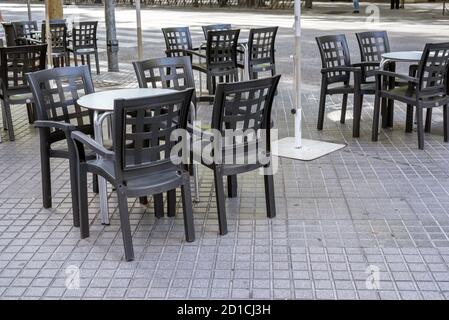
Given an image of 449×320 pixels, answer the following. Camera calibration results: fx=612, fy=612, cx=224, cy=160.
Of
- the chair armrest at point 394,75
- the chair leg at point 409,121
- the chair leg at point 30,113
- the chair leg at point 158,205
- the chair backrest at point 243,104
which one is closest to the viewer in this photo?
the chair backrest at point 243,104

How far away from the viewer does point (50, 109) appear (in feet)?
16.4

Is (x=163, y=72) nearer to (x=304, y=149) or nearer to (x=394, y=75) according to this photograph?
(x=304, y=149)

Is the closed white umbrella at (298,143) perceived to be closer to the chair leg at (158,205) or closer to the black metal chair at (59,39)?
the chair leg at (158,205)

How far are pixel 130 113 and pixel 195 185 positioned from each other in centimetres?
142

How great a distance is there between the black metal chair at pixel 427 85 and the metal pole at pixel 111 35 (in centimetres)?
707

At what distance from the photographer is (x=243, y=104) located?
173 inches

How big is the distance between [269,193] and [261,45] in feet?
15.4

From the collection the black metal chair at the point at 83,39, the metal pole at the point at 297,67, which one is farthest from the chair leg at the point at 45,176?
the black metal chair at the point at 83,39

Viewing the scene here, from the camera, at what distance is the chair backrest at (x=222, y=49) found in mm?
8641

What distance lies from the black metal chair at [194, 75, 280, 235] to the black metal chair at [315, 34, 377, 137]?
2.81 meters

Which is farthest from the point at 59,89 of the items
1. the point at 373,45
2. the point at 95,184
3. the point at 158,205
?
the point at 373,45
